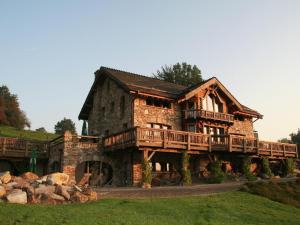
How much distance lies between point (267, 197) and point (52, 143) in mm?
19846

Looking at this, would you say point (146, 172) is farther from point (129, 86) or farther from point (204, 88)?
point (204, 88)

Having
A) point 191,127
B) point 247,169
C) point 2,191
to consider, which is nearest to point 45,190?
point 2,191

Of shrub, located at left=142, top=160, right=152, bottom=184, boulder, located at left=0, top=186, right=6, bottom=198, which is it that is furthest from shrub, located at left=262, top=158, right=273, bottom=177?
boulder, located at left=0, top=186, right=6, bottom=198

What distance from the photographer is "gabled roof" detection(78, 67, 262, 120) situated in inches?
1204

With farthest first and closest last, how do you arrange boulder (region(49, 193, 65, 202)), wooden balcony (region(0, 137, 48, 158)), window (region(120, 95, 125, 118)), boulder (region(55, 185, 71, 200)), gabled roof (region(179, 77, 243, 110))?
window (region(120, 95, 125, 118))
gabled roof (region(179, 77, 243, 110))
wooden balcony (region(0, 137, 48, 158))
boulder (region(55, 185, 71, 200))
boulder (region(49, 193, 65, 202))

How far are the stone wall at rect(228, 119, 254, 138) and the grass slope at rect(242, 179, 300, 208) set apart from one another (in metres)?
15.1

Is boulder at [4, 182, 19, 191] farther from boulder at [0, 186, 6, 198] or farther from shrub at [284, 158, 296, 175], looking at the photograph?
shrub at [284, 158, 296, 175]

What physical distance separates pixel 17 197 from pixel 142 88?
17.7 metres

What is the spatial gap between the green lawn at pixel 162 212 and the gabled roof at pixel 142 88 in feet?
48.4

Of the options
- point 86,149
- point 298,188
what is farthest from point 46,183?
point 298,188

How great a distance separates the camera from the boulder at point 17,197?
14250mm

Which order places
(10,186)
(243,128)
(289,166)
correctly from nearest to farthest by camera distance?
1. (10,186)
2. (289,166)
3. (243,128)

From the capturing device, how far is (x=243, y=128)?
38531 mm

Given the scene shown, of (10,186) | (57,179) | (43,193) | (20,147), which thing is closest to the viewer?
(43,193)
